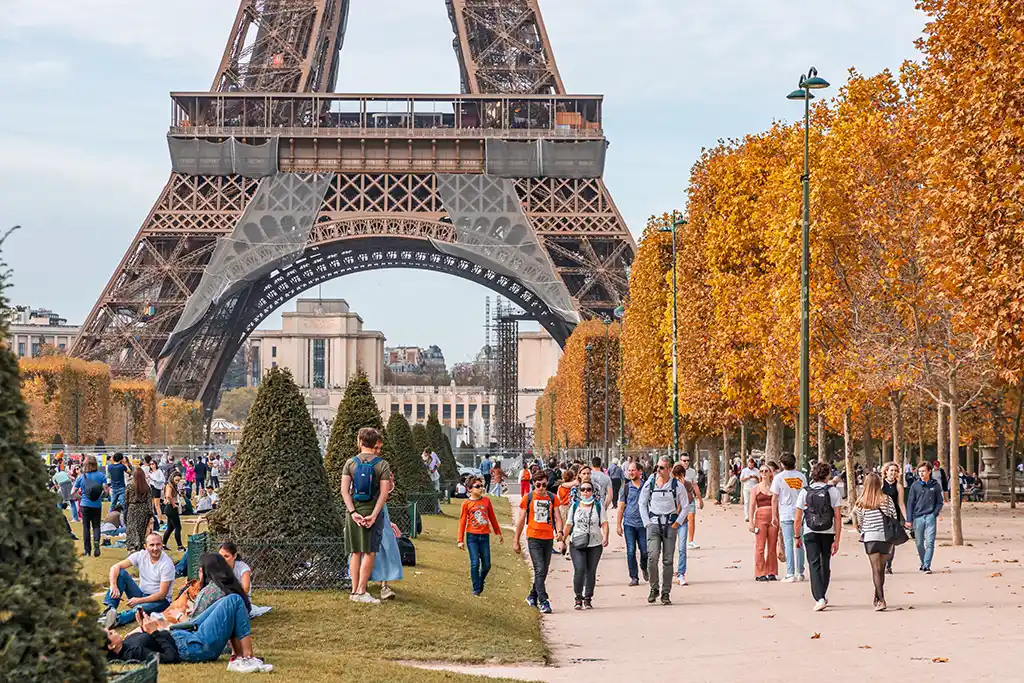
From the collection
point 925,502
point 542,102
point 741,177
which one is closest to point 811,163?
point 741,177

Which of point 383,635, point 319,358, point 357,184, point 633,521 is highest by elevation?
point 357,184

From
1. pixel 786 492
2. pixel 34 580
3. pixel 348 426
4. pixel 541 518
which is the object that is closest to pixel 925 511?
pixel 786 492

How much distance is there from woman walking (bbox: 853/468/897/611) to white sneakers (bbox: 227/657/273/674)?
23.8 feet

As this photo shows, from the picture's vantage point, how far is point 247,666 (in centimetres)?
1045

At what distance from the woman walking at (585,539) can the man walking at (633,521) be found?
154 centimetres

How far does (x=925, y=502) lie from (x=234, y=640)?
12630 mm

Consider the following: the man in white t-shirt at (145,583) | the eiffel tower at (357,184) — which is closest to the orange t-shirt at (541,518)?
the man in white t-shirt at (145,583)

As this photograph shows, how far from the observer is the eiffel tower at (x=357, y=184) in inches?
2601

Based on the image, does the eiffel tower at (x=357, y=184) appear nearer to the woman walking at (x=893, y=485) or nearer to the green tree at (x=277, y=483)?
the woman walking at (x=893, y=485)

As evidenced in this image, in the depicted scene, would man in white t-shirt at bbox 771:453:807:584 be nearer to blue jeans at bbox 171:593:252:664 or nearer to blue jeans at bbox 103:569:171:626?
blue jeans at bbox 103:569:171:626

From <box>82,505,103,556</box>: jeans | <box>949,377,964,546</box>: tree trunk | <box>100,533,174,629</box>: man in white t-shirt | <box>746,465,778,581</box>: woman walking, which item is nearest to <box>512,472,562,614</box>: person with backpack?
<box>746,465,778,581</box>: woman walking

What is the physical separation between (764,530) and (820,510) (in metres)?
3.94

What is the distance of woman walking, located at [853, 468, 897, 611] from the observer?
50.8 ft

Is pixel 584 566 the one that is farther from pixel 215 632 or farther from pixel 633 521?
pixel 215 632
